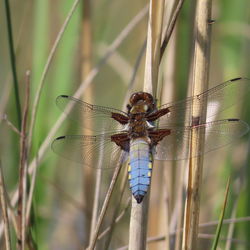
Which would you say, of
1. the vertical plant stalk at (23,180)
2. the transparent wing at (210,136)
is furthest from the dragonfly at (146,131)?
the vertical plant stalk at (23,180)

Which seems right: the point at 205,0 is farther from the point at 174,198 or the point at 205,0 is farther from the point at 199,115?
the point at 174,198

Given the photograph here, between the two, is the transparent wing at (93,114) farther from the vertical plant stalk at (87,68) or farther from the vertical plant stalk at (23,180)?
the vertical plant stalk at (87,68)

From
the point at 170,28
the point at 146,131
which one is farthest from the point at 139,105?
the point at 170,28

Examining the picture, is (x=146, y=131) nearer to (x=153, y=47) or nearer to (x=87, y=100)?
(x=153, y=47)

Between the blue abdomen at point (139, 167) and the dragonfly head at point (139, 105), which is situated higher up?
the dragonfly head at point (139, 105)

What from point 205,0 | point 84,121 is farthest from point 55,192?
point 205,0

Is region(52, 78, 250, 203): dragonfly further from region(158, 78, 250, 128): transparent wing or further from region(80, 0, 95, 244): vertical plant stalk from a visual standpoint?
region(80, 0, 95, 244): vertical plant stalk
